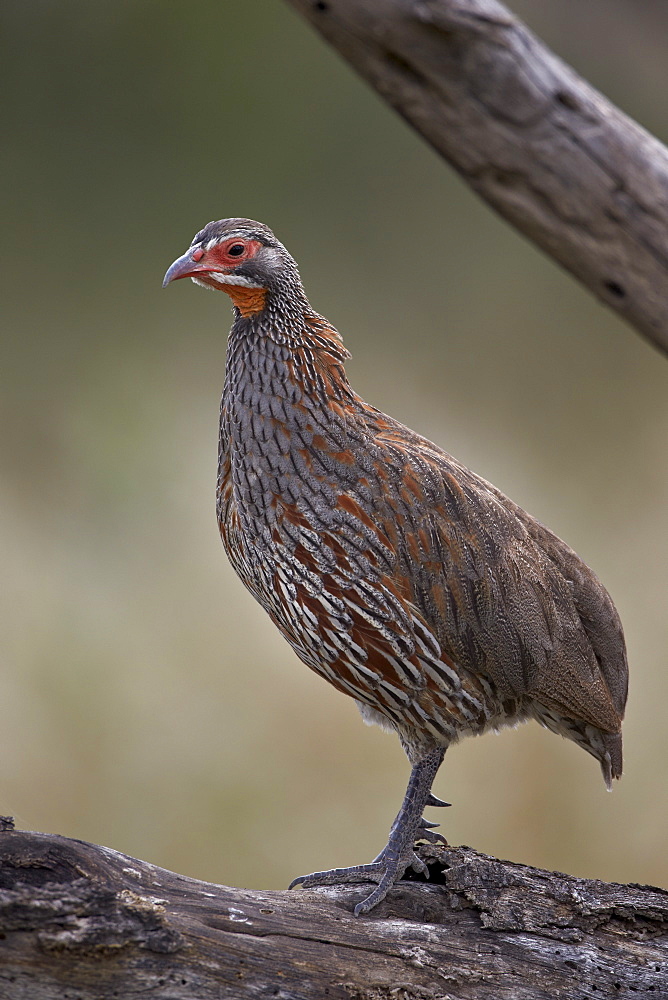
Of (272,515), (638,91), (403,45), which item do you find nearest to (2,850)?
(272,515)

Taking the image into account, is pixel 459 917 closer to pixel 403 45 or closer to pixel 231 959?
pixel 231 959

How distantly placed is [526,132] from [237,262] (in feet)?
2.36

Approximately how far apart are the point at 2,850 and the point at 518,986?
1.19 meters

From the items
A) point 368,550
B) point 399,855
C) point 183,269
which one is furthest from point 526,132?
point 399,855

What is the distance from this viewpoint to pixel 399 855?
2484 millimetres

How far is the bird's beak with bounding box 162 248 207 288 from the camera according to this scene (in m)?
2.31

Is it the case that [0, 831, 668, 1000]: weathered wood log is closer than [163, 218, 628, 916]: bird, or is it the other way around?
[0, 831, 668, 1000]: weathered wood log

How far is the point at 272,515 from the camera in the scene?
7.89ft

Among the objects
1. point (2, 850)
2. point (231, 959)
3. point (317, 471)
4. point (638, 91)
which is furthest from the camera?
point (638, 91)

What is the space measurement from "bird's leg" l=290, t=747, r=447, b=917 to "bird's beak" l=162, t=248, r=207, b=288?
4.43 feet

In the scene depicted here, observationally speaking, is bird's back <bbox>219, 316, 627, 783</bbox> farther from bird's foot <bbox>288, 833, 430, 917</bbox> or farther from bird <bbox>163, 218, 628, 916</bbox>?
bird's foot <bbox>288, 833, 430, 917</bbox>

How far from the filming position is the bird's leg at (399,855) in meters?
2.44

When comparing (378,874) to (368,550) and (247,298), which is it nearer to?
(368,550)

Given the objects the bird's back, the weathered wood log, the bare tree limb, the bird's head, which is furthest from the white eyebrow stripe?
the weathered wood log
